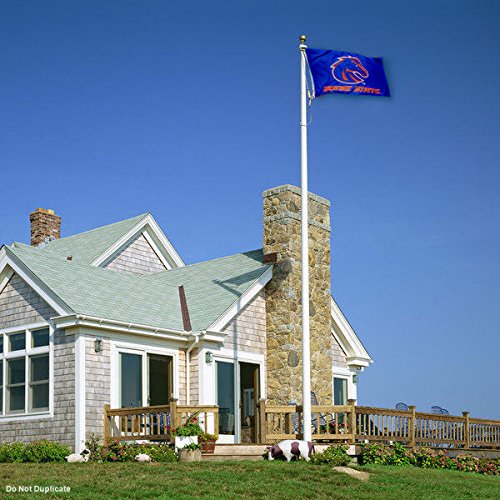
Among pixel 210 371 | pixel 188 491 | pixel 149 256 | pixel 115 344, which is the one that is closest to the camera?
pixel 188 491

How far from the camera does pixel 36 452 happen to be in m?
19.1

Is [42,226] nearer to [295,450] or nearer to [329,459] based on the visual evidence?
[295,450]

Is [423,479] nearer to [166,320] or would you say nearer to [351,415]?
[351,415]

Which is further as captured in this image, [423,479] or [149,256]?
[149,256]

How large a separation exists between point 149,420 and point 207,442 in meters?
1.38

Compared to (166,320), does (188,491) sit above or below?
below

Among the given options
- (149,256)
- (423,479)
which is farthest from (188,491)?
(149,256)

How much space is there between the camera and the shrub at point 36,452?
1906cm

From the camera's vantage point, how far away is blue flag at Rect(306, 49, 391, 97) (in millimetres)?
19578

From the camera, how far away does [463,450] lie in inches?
863

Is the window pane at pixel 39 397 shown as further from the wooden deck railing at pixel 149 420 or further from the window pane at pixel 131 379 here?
the window pane at pixel 131 379

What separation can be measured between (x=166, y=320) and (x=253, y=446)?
14.0 feet

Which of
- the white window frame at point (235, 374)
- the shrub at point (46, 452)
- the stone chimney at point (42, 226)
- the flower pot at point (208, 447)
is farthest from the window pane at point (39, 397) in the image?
the stone chimney at point (42, 226)

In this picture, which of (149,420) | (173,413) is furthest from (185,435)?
(149,420)
